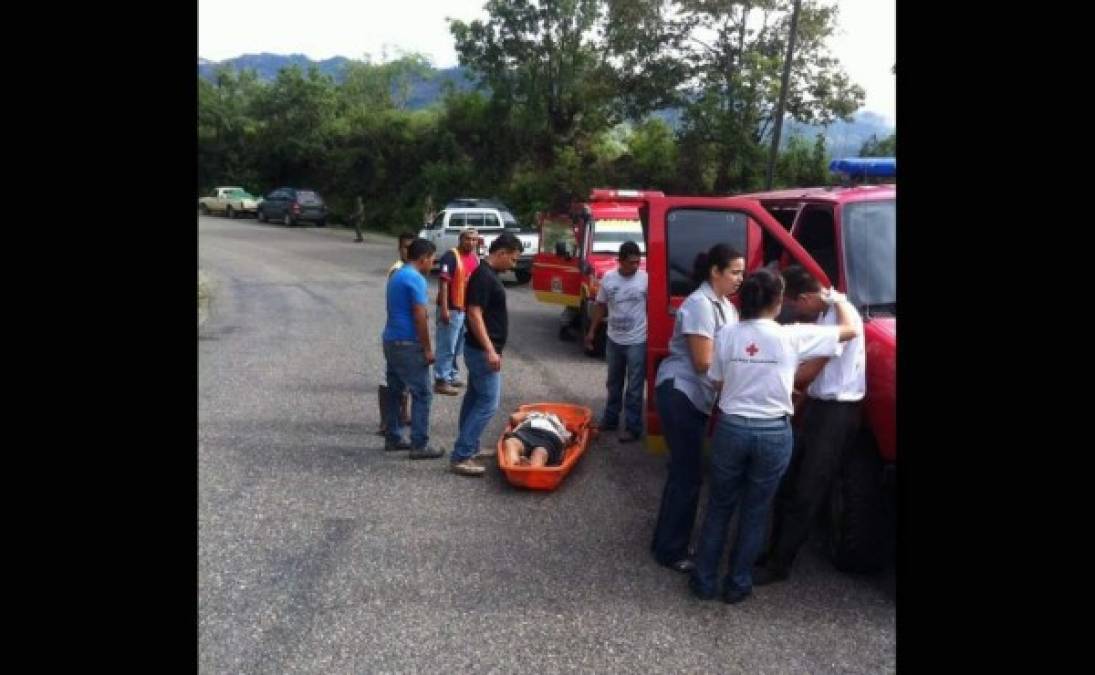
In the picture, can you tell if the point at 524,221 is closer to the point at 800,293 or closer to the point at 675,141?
the point at 675,141

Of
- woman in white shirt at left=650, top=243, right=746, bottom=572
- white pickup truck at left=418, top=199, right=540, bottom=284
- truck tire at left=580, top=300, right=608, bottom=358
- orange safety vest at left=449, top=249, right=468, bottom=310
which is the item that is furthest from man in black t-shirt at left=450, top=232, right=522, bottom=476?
white pickup truck at left=418, top=199, right=540, bottom=284

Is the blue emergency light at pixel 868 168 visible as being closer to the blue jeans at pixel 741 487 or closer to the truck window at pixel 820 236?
the truck window at pixel 820 236

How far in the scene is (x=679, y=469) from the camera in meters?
5.00

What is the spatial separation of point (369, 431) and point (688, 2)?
2179cm

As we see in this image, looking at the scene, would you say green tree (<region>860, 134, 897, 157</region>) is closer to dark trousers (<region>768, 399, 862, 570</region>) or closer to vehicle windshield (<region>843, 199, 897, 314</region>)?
vehicle windshield (<region>843, 199, 897, 314</region>)

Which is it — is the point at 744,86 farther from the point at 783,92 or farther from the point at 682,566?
the point at 682,566

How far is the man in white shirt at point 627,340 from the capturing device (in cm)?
776

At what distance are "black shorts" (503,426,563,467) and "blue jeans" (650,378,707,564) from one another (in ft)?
5.38

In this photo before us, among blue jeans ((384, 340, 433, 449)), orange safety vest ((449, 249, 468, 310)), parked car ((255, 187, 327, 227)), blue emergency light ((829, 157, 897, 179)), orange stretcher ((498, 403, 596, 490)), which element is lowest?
orange stretcher ((498, 403, 596, 490))

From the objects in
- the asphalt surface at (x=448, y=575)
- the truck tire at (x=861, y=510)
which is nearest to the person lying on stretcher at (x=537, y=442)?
the asphalt surface at (x=448, y=575)

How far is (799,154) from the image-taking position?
87.0 feet

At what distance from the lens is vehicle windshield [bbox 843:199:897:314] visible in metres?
5.41
